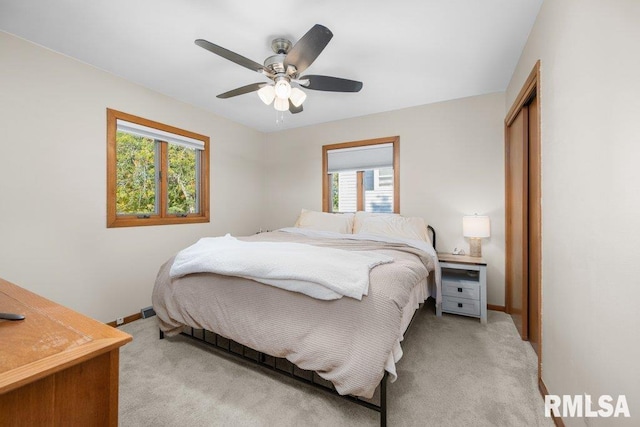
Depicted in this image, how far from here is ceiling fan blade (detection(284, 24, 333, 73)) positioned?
1.59m

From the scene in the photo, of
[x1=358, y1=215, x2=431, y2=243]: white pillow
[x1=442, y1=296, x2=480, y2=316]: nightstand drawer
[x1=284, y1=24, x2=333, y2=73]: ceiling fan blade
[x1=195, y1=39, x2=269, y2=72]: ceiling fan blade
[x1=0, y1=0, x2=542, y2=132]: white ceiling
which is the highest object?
[x1=0, y1=0, x2=542, y2=132]: white ceiling

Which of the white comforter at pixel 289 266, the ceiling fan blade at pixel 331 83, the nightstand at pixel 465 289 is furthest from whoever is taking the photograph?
the nightstand at pixel 465 289

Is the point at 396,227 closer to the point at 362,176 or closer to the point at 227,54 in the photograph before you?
the point at 362,176

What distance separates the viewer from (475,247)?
3029mm

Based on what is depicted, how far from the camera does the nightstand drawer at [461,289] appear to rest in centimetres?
274

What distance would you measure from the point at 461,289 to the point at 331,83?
94.5 inches

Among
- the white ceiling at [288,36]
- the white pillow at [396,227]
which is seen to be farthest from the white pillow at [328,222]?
the white ceiling at [288,36]

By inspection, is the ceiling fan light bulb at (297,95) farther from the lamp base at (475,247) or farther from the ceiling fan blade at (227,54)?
the lamp base at (475,247)

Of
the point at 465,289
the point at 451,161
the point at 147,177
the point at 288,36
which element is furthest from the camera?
the point at 451,161

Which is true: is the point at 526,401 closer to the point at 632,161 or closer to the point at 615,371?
the point at 615,371

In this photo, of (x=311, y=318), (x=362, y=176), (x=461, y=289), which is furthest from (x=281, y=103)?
(x=461, y=289)

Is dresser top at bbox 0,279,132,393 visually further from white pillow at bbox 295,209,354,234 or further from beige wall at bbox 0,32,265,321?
white pillow at bbox 295,209,354,234

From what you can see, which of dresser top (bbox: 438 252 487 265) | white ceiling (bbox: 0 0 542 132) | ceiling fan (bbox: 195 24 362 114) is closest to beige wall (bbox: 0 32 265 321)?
white ceiling (bbox: 0 0 542 132)

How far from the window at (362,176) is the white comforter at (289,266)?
198cm
